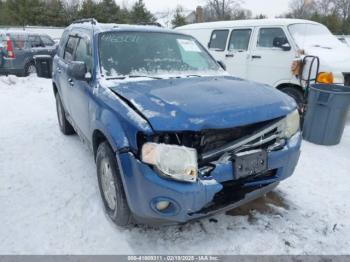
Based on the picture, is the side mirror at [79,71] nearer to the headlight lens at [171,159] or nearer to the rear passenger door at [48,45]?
the headlight lens at [171,159]

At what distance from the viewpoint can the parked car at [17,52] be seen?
35.6 feet

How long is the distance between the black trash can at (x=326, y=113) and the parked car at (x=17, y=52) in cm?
1016

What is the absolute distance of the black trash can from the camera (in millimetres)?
4633

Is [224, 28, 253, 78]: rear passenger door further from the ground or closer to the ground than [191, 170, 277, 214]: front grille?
further from the ground

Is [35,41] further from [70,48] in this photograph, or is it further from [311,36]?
[311,36]

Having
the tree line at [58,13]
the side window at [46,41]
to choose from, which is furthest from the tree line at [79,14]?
the side window at [46,41]

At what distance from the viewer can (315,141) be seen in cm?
496

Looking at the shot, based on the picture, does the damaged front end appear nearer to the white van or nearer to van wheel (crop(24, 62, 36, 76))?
the white van

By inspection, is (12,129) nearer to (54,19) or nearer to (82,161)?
(82,161)

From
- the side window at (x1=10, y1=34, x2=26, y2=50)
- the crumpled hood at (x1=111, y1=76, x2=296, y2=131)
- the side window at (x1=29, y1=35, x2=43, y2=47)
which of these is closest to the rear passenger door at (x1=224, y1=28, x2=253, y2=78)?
the crumpled hood at (x1=111, y1=76, x2=296, y2=131)

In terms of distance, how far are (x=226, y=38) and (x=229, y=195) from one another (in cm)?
565

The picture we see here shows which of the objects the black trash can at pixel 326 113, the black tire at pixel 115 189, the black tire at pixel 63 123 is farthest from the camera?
the black tire at pixel 63 123

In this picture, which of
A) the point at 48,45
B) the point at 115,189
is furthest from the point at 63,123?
the point at 48,45

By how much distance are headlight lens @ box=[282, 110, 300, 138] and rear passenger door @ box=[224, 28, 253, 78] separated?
438 centimetres
